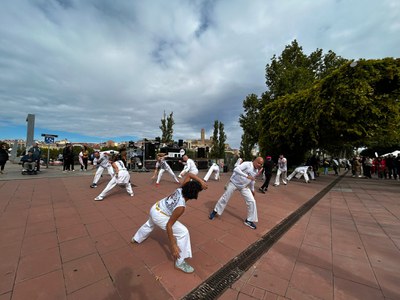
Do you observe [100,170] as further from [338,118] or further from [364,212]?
[338,118]

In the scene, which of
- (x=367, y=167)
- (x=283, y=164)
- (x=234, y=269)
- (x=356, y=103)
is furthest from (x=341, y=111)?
(x=234, y=269)

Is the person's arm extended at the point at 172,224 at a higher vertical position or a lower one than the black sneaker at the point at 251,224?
higher

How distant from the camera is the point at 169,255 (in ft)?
9.21

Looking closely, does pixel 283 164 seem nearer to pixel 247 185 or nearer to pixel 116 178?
pixel 247 185

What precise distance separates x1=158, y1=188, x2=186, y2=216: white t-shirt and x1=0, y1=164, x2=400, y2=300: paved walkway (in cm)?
77

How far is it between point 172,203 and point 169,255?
93 cm

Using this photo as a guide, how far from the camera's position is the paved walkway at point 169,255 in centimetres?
214

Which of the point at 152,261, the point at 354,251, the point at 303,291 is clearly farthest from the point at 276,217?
the point at 152,261

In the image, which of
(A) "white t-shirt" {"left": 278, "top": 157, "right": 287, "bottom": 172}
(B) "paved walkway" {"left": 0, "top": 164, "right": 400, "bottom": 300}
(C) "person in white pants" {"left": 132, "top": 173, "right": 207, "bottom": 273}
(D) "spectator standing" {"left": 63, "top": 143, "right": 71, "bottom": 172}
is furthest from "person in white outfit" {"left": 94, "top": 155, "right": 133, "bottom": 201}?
(A) "white t-shirt" {"left": 278, "top": 157, "right": 287, "bottom": 172}

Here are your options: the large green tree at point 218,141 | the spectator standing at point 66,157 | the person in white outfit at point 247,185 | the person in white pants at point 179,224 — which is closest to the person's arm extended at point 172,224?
the person in white pants at point 179,224

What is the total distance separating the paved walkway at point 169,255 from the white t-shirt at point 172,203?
773 millimetres

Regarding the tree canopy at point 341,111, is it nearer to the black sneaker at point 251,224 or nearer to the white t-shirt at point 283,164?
the white t-shirt at point 283,164

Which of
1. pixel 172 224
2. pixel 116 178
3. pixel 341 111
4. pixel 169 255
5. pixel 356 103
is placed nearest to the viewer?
pixel 172 224

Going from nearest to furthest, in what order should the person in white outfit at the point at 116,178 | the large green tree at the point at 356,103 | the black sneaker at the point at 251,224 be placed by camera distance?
the black sneaker at the point at 251,224 → the person in white outfit at the point at 116,178 → the large green tree at the point at 356,103
